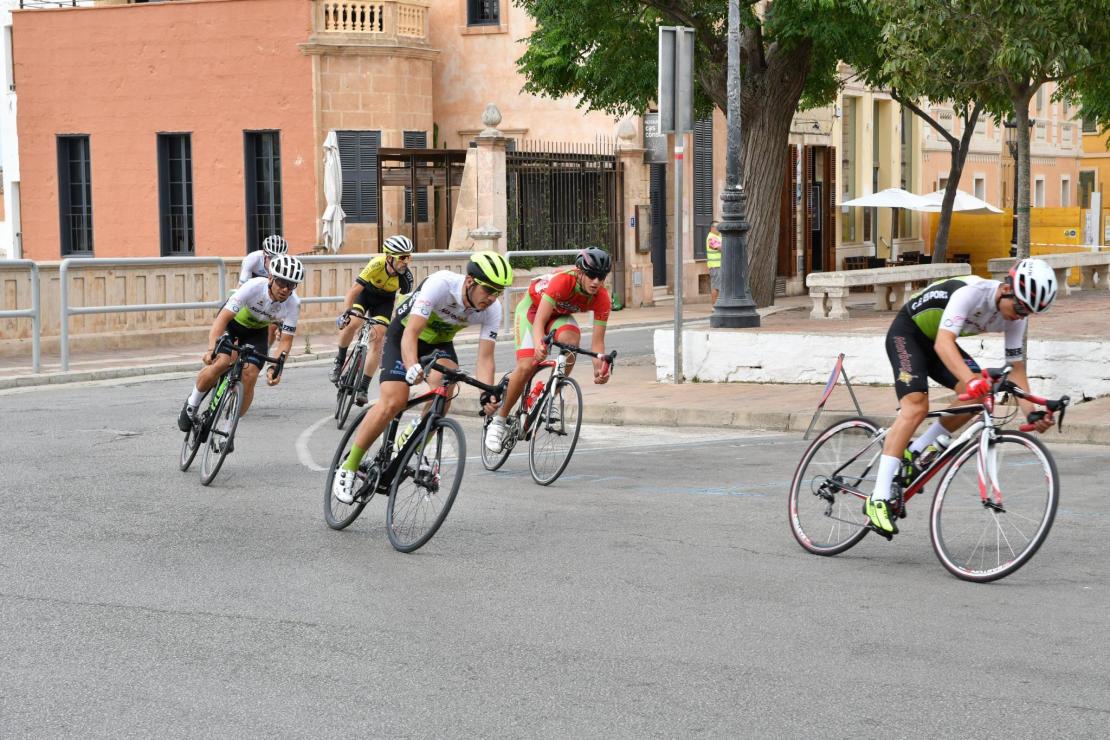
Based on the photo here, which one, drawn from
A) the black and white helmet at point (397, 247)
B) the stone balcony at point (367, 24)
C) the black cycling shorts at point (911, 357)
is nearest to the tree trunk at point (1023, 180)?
the black and white helmet at point (397, 247)

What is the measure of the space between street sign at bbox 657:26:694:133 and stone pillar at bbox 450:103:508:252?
14529 mm

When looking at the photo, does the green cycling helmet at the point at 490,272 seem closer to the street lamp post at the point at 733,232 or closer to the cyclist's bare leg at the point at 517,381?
the cyclist's bare leg at the point at 517,381

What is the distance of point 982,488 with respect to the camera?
778 centimetres

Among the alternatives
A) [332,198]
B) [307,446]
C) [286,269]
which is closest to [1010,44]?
[307,446]

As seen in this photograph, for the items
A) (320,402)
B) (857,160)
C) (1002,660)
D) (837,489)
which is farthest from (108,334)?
(857,160)

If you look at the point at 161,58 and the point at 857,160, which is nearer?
the point at 161,58

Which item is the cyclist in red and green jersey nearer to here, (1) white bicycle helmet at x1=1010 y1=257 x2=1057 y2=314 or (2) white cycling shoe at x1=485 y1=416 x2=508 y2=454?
(2) white cycling shoe at x1=485 y1=416 x2=508 y2=454

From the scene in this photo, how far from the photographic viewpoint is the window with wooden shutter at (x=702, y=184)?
37.6 m

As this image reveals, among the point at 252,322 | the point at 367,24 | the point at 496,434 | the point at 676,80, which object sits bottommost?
the point at 496,434

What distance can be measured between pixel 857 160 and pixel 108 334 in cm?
2754

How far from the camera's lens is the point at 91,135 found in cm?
3650

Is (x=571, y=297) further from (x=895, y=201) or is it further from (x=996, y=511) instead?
(x=895, y=201)

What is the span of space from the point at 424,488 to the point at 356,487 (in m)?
0.59

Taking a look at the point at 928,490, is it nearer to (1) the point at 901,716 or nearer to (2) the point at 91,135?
(1) the point at 901,716
